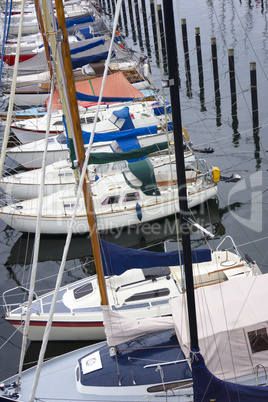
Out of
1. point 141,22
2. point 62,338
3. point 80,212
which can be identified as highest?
point 141,22

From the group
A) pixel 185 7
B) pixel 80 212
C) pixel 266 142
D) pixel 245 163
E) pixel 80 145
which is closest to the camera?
pixel 80 145

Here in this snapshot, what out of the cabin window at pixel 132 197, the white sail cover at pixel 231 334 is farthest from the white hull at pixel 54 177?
the white sail cover at pixel 231 334

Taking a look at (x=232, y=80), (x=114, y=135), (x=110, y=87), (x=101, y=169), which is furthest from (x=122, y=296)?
(x=232, y=80)

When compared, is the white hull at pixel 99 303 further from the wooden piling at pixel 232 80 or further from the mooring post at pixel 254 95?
the wooden piling at pixel 232 80

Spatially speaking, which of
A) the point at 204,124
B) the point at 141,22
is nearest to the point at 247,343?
the point at 204,124

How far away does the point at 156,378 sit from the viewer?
11398 mm

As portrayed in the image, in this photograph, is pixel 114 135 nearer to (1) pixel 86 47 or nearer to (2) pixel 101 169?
(2) pixel 101 169

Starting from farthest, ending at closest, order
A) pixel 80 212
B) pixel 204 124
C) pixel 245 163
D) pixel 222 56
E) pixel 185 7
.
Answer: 1. pixel 185 7
2. pixel 222 56
3. pixel 204 124
4. pixel 245 163
5. pixel 80 212

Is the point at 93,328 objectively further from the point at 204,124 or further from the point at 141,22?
the point at 141,22

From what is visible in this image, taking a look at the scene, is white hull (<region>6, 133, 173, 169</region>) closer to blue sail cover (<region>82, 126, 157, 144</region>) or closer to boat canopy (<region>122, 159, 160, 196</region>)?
blue sail cover (<region>82, 126, 157, 144</region>)

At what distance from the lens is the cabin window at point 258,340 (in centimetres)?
1130

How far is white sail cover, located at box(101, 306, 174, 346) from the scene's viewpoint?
39.2 ft

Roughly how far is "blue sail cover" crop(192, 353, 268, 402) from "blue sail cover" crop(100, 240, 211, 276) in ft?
12.8

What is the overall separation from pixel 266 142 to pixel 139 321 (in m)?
19.1
